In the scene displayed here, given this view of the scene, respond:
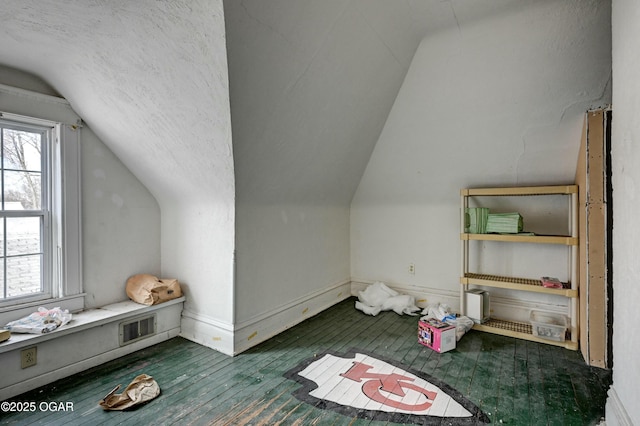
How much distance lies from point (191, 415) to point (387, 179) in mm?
2857

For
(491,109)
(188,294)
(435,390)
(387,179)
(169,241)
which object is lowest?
(435,390)

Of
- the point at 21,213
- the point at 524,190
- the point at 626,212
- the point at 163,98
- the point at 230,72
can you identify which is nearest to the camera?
the point at 626,212

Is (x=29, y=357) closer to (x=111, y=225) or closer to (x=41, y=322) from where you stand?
(x=41, y=322)

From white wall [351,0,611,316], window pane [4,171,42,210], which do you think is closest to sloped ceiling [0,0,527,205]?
white wall [351,0,611,316]

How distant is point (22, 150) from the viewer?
2.36 metres

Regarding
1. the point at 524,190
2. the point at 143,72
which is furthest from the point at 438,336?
the point at 143,72

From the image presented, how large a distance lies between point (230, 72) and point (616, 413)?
8.39ft

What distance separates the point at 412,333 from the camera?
9.73ft

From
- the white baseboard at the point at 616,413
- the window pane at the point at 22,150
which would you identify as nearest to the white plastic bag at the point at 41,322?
the window pane at the point at 22,150

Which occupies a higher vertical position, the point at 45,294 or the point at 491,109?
the point at 491,109

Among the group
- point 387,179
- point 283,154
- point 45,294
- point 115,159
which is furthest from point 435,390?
point 115,159

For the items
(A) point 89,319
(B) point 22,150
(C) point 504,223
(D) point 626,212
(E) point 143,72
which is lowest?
(A) point 89,319

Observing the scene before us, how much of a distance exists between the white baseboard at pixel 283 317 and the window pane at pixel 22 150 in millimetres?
1979

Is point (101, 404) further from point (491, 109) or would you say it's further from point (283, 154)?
point (491, 109)
